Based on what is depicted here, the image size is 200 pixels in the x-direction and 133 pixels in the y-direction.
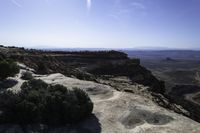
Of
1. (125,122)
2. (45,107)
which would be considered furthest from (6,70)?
(125,122)

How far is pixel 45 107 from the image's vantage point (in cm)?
1631

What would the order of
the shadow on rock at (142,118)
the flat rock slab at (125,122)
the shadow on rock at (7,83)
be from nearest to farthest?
the flat rock slab at (125,122), the shadow on rock at (142,118), the shadow on rock at (7,83)

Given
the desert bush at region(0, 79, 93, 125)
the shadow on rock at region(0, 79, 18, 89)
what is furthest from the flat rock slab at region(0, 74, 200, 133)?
the shadow on rock at region(0, 79, 18, 89)

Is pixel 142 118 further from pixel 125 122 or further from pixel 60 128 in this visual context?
pixel 60 128

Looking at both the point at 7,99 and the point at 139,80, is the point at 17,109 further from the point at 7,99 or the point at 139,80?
the point at 139,80

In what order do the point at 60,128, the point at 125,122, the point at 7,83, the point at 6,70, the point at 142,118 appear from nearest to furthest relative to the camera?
the point at 60,128
the point at 125,122
the point at 142,118
the point at 7,83
the point at 6,70

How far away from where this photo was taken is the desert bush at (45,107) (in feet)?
50.6

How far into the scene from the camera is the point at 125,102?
19359mm

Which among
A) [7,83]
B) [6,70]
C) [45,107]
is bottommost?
[7,83]

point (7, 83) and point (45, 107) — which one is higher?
point (45, 107)

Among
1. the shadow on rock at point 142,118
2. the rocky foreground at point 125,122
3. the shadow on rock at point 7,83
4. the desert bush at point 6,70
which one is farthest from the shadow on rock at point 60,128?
the desert bush at point 6,70

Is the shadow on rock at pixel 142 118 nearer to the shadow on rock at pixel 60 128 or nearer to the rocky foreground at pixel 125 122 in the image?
the rocky foreground at pixel 125 122

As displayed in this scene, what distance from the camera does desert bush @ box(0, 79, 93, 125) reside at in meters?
15.4

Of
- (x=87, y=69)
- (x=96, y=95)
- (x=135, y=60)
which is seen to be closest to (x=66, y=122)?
(x=96, y=95)
